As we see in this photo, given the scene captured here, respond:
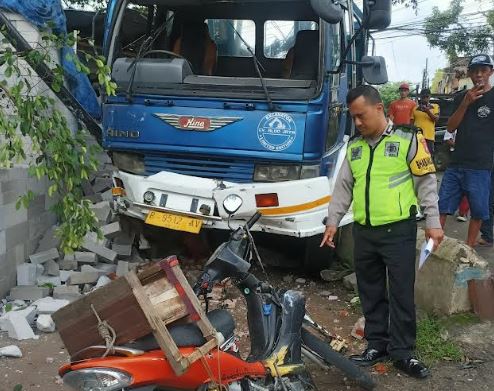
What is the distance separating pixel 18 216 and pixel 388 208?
10.6 feet

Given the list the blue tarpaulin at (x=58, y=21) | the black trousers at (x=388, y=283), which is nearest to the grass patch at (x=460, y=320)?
the black trousers at (x=388, y=283)

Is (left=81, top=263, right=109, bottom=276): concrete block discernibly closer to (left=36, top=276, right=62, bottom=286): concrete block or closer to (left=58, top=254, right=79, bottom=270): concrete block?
(left=58, top=254, right=79, bottom=270): concrete block

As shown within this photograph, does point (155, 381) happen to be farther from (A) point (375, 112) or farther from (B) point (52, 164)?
(A) point (375, 112)

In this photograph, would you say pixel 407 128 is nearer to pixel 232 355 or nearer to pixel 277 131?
pixel 277 131

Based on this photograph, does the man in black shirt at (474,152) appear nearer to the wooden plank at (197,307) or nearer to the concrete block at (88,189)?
the wooden plank at (197,307)

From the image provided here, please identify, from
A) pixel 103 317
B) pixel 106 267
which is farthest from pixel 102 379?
pixel 106 267

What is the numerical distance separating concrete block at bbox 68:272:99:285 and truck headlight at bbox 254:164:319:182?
1729 mm

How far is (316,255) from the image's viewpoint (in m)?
5.00

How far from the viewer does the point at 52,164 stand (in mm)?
2957

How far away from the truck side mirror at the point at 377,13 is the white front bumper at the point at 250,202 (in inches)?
49.0

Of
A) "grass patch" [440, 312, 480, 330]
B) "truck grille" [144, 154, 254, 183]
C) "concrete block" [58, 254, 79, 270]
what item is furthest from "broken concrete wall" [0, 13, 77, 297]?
"grass patch" [440, 312, 480, 330]

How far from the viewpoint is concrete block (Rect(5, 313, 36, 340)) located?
396cm

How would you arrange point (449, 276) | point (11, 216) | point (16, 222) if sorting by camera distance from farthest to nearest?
point (16, 222), point (11, 216), point (449, 276)

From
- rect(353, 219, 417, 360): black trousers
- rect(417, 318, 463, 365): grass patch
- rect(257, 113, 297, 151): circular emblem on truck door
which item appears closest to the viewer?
rect(353, 219, 417, 360): black trousers
